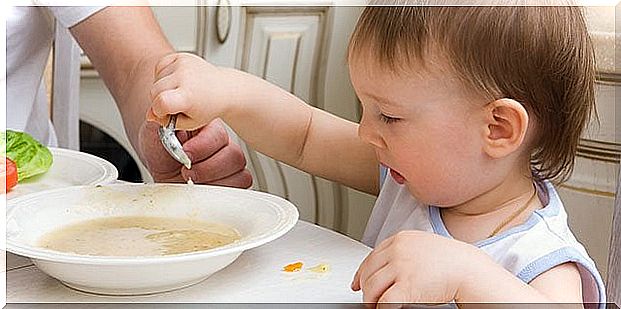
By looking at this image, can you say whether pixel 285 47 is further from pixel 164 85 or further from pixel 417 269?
pixel 417 269

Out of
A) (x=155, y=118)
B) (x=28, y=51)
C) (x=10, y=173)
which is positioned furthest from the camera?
(x=28, y=51)

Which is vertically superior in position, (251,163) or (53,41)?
(53,41)

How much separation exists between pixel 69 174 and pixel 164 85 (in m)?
0.25

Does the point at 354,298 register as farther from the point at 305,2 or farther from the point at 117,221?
the point at 305,2

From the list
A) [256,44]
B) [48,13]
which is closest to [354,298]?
[48,13]

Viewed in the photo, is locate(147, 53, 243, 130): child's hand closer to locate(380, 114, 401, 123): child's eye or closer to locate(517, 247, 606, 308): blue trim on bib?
locate(380, 114, 401, 123): child's eye

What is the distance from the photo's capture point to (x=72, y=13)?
4.47ft

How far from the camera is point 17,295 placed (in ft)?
2.64

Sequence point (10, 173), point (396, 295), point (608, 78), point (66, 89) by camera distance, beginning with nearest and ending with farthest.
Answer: point (396, 295)
point (10, 173)
point (608, 78)
point (66, 89)

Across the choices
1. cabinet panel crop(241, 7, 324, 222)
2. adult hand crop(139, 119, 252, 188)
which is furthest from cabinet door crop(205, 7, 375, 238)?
adult hand crop(139, 119, 252, 188)

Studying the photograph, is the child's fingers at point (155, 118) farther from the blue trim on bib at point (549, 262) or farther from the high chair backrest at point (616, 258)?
the high chair backrest at point (616, 258)

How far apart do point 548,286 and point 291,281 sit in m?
0.23

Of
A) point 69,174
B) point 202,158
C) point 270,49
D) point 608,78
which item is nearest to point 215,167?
point 202,158

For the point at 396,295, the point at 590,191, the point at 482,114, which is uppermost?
the point at 482,114
